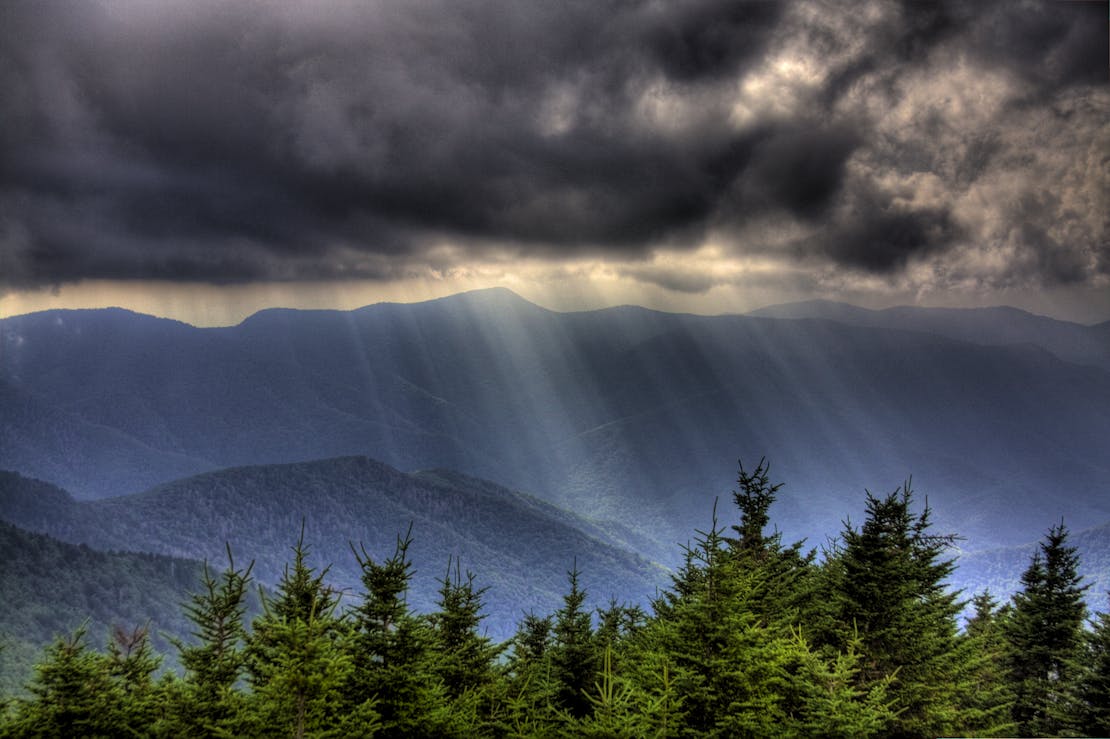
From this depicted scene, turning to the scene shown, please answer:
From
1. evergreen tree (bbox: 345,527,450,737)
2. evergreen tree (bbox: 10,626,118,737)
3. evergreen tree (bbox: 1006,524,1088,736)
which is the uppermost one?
evergreen tree (bbox: 1006,524,1088,736)

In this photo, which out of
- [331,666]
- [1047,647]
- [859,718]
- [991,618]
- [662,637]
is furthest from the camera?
[991,618]

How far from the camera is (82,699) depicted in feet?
63.8

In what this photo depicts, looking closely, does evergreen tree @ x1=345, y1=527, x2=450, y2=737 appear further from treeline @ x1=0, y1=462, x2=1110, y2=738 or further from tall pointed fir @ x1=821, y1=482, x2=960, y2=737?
tall pointed fir @ x1=821, y1=482, x2=960, y2=737

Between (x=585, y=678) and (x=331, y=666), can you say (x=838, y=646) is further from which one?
(x=331, y=666)

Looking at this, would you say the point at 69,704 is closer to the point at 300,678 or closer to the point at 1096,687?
the point at 300,678

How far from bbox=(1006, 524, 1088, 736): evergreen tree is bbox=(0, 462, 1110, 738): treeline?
7.19m

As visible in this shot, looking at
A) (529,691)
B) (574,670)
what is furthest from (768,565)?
(574,670)

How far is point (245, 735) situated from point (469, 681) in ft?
35.0

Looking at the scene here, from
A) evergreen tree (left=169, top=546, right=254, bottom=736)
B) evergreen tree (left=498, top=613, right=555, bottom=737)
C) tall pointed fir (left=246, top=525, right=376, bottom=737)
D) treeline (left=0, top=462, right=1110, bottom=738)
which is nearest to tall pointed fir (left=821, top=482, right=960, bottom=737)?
treeline (left=0, top=462, right=1110, bottom=738)

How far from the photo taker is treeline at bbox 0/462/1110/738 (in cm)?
1731

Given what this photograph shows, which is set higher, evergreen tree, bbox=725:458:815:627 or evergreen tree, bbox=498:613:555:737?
evergreen tree, bbox=725:458:815:627

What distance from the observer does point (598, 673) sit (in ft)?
72.2

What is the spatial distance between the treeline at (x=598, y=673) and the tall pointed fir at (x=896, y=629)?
0.21 ft

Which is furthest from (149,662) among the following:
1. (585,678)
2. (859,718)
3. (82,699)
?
(859,718)
